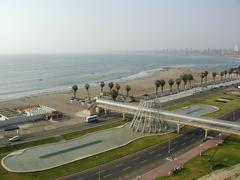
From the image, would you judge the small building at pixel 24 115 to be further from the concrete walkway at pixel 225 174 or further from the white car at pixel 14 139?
the concrete walkway at pixel 225 174

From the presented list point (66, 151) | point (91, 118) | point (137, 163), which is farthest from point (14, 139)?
point (137, 163)

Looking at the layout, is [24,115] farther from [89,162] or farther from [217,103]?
[217,103]

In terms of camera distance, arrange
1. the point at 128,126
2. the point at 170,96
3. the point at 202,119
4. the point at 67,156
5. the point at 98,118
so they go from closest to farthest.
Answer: the point at 67,156 → the point at 202,119 → the point at 128,126 → the point at 98,118 → the point at 170,96

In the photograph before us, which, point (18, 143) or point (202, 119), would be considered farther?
point (202, 119)

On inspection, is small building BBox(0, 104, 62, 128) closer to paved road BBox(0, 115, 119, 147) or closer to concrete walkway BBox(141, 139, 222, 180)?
paved road BBox(0, 115, 119, 147)

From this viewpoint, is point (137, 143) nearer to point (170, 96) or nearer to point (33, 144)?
point (33, 144)

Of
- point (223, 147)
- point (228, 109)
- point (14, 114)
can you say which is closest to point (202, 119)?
point (223, 147)

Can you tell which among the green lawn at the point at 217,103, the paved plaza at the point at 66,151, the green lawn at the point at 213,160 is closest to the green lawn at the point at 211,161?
the green lawn at the point at 213,160
